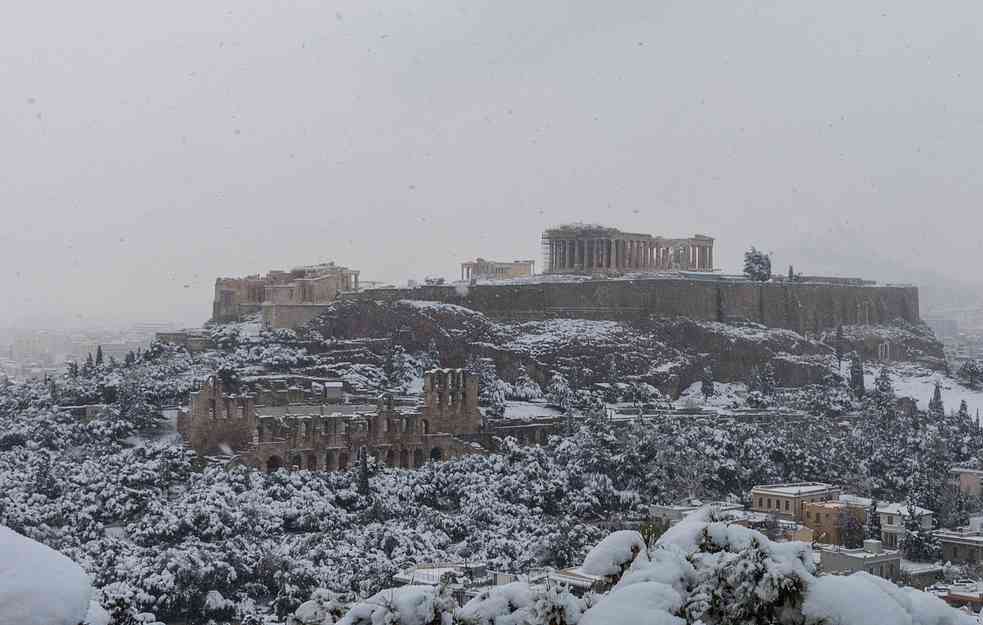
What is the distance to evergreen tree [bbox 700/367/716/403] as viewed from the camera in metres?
42.6

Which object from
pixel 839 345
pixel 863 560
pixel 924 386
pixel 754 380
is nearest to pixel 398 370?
pixel 754 380

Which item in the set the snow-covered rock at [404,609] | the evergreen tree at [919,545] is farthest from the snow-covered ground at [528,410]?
the snow-covered rock at [404,609]

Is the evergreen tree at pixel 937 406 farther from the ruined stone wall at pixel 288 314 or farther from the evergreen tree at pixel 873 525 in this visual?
the ruined stone wall at pixel 288 314

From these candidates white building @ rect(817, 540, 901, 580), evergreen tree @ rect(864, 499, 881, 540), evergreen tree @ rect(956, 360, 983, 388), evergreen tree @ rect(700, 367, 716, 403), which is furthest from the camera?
evergreen tree @ rect(956, 360, 983, 388)

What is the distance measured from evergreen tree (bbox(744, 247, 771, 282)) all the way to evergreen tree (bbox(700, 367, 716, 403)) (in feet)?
28.5

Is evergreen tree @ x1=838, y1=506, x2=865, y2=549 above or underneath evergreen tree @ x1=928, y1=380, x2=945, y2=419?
underneath

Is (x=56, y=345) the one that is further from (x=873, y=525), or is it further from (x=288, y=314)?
(x=873, y=525)

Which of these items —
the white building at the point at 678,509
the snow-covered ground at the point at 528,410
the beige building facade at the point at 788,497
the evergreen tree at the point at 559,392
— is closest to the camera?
the white building at the point at 678,509

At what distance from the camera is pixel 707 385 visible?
4312 centimetres

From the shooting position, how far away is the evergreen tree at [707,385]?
42.6 m

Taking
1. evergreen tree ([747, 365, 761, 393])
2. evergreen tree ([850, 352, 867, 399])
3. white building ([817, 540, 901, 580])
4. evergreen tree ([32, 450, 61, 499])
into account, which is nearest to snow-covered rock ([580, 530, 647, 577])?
white building ([817, 540, 901, 580])

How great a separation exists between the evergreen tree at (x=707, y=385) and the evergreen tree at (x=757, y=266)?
8694mm

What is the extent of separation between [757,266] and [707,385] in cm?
1028

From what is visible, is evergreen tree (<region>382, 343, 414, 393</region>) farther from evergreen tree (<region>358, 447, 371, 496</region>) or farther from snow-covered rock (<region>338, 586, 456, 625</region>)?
snow-covered rock (<region>338, 586, 456, 625</region>)
